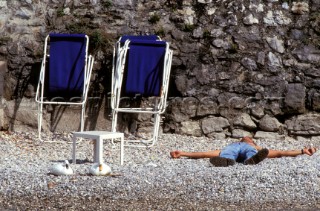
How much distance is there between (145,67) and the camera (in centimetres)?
850

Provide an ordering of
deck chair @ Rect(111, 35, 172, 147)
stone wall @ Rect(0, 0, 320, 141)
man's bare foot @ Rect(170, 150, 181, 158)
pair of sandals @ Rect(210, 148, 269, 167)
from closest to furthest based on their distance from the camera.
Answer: pair of sandals @ Rect(210, 148, 269, 167), man's bare foot @ Rect(170, 150, 181, 158), deck chair @ Rect(111, 35, 172, 147), stone wall @ Rect(0, 0, 320, 141)

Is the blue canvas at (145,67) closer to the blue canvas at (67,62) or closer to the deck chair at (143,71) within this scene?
the deck chair at (143,71)

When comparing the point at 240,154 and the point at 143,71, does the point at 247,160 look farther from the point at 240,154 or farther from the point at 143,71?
the point at 143,71

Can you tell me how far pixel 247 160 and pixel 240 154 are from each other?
243 mm

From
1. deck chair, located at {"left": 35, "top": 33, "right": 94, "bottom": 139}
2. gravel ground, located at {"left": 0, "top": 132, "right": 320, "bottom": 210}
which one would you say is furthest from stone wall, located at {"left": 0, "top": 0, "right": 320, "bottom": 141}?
gravel ground, located at {"left": 0, "top": 132, "right": 320, "bottom": 210}

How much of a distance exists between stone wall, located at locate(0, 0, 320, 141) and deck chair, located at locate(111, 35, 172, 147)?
1.09 ft

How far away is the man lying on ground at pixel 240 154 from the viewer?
6.60 meters

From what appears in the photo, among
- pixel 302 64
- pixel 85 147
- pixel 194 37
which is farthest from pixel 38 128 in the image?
pixel 302 64

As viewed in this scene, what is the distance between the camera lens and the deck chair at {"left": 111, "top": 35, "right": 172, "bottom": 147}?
8.45m

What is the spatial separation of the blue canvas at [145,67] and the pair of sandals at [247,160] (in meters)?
2.02

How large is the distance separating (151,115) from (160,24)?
0.98 m

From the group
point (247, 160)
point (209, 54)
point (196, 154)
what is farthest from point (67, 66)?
point (247, 160)

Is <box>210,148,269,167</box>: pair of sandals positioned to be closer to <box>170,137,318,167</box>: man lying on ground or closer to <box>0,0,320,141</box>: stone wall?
<box>170,137,318,167</box>: man lying on ground

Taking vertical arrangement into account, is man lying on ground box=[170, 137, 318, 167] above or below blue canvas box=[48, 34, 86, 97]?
below
